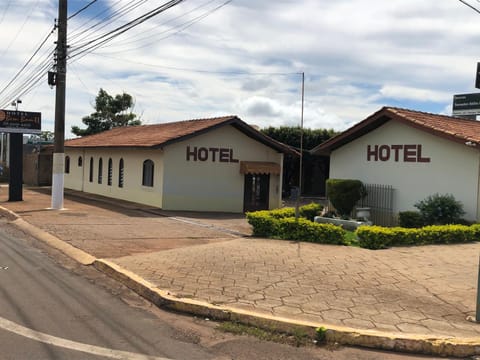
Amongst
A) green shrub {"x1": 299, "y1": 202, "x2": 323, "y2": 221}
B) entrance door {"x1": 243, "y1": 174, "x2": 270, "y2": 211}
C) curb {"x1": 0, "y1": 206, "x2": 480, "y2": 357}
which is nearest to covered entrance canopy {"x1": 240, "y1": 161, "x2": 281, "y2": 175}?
entrance door {"x1": 243, "y1": 174, "x2": 270, "y2": 211}

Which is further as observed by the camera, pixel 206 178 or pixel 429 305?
pixel 206 178

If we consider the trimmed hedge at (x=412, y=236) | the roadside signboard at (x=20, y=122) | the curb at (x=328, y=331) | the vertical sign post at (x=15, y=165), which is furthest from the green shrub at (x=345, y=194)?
the vertical sign post at (x=15, y=165)

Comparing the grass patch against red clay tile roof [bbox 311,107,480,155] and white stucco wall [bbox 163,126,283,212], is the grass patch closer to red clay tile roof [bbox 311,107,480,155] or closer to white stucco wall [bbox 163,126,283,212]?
red clay tile roof [bbox 311,107,480,155]

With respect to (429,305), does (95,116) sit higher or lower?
higher

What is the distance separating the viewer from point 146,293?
274 inches

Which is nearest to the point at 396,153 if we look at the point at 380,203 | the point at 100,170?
the point at 380,203

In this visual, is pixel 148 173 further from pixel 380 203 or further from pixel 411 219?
pixel 411 219

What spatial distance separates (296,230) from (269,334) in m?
6.77

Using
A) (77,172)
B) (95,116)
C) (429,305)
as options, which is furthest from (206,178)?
(95,116)

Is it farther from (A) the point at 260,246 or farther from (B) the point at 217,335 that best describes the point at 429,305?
(A) the point at 260,246

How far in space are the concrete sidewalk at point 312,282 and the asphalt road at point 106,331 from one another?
327 millimetres

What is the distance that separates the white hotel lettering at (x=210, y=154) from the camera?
69.0ft

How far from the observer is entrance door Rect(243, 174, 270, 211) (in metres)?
22.6

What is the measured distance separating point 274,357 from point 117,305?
8.17 ft
